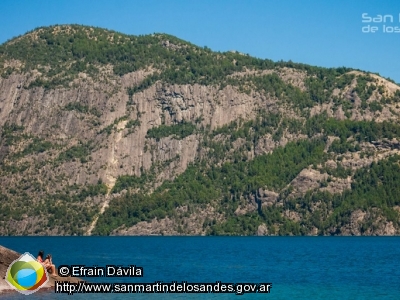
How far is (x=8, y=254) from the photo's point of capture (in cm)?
8119

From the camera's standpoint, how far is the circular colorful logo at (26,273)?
69562mm

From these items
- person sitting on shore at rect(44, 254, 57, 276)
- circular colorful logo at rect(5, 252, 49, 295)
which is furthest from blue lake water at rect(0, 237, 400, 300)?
circular colorful logo at rect(5, 252, 49, 295)

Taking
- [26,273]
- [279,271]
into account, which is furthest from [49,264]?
[279,271]

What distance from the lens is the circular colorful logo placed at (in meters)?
69.6

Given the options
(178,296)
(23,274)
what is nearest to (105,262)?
(178,296)

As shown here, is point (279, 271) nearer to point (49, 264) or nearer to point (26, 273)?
point (49, 264)

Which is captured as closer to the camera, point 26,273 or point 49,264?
point 26,273

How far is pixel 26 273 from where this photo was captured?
230 feet

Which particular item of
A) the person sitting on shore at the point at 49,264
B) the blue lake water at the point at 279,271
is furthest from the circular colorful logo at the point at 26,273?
the blue lake water at the point at 279,271

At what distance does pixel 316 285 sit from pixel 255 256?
2497 inches

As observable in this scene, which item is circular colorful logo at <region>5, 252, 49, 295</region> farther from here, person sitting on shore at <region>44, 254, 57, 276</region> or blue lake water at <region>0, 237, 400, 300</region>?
blue lake water at <region>0, 237, 400, 300</region>

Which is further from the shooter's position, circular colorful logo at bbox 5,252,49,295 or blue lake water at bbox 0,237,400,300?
blue lake water at bbox 0,237,400,300

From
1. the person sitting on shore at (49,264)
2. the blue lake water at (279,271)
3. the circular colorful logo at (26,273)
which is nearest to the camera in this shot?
the circular colorful logo at (26,273)

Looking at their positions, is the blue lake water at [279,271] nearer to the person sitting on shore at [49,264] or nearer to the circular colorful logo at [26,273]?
the person sitting on shore at [49,264]
